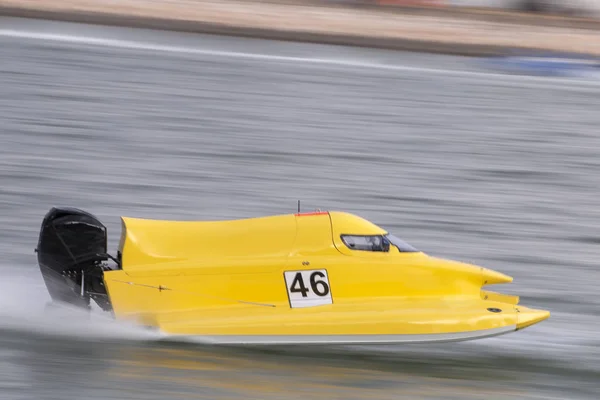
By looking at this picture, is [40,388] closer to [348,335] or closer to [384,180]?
[348,335]

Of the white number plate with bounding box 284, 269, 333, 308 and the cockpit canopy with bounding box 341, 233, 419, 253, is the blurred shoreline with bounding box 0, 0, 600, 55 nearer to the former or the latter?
the cockpit canopy with bounding box 341, 233, 419, 253

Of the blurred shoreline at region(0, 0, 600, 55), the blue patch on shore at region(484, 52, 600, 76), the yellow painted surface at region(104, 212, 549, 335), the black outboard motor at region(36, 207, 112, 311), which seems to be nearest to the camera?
the yellow painted surface at region(104, 212, 549, 335)

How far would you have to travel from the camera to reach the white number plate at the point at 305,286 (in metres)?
6.61

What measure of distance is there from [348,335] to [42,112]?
9023mm

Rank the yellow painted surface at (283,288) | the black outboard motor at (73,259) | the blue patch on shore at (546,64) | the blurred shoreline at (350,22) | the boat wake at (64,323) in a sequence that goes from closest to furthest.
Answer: the yellow painted surface at (283,288)
the boat wake at (64,323)
the black outboard motor at (73,259)
the blue patch on shore at (546,64)
the blurred shoreline at (350,22)

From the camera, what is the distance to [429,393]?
641 cm

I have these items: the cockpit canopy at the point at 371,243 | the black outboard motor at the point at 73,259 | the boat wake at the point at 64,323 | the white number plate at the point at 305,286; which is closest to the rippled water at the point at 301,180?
the boat wake at the point at 64,323

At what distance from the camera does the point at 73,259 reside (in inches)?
270

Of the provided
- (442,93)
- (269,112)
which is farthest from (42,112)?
(442,93)

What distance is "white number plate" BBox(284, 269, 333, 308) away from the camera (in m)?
6.61

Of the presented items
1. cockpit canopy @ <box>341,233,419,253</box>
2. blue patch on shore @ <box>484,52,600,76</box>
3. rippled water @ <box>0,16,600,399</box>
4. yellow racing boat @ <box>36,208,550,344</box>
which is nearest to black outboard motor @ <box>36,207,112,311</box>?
yellow racing boat @ <box>36,208,550,344</box>

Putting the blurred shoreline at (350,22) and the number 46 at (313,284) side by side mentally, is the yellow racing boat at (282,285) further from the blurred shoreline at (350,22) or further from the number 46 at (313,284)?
the blurred shoreline at (350,22)

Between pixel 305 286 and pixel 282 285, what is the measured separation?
0.15m

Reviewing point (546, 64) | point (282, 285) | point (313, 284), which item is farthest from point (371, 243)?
point (546, 64)
